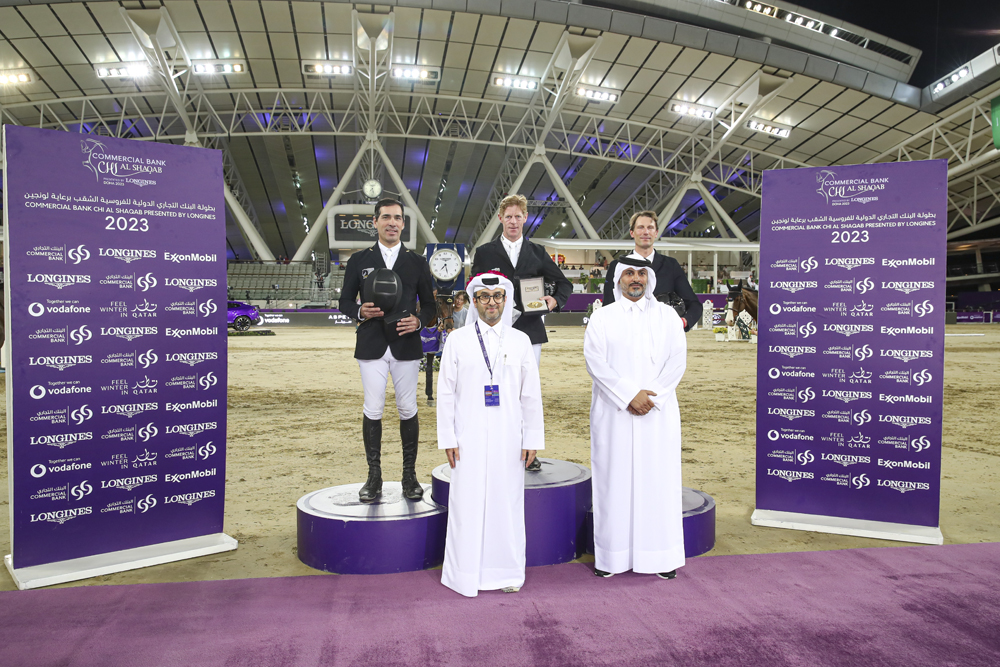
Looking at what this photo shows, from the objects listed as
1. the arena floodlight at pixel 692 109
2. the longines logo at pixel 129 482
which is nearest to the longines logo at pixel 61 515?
the longines logo at pixel 129 482

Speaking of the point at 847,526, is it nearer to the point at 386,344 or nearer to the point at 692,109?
the point at 386,344

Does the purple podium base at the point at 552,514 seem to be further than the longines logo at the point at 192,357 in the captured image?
No

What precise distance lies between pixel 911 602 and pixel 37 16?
27.3m

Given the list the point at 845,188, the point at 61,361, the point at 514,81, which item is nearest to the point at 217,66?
the point at 514,81

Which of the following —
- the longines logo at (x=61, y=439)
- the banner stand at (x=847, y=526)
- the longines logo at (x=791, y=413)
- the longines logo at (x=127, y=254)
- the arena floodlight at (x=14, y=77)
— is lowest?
the banner stand at (x=847, y=526)

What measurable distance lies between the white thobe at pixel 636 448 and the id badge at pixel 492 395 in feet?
1.83

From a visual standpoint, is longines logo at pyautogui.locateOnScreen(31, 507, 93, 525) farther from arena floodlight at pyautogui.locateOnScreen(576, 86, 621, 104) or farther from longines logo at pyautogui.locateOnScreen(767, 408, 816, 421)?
arena floodlight at pyautogui.locateOnScreen(576, 86, 621, 104)

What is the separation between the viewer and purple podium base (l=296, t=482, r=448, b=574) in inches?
132

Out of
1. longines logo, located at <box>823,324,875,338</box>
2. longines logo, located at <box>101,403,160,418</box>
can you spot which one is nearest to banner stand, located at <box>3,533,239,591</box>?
longines logo, located at <box>101,403,160,418</box>

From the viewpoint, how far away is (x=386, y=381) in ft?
12.8

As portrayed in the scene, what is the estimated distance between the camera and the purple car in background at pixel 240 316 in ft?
79.2

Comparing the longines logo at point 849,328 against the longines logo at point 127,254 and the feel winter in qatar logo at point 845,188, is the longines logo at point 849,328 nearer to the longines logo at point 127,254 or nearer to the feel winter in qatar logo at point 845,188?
the feel winter in qatar logo at point 845,188

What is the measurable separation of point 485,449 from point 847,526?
8.68ft

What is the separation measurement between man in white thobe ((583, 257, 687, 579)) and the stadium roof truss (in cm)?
1875
